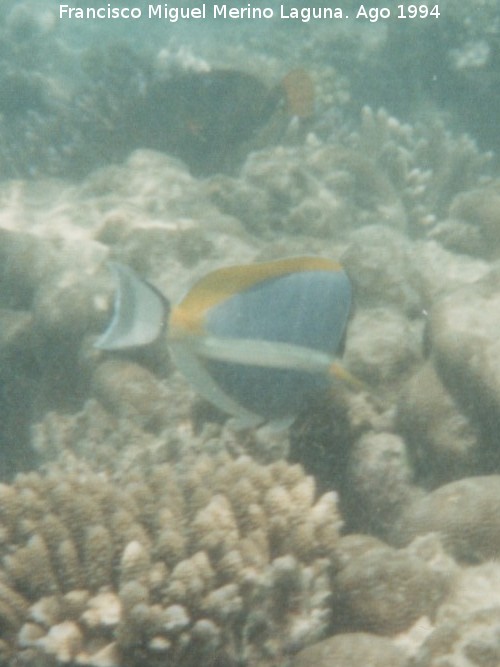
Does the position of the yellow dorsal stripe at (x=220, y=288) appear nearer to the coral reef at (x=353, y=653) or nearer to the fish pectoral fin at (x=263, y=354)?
the fish pectoral fin at (x=263, y=354)

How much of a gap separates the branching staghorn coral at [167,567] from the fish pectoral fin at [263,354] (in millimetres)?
589

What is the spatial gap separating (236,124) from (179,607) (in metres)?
7.13

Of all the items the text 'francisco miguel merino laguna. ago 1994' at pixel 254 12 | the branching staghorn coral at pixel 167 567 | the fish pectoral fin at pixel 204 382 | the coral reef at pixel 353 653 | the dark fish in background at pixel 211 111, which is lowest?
the coral reef at pixel 353 653

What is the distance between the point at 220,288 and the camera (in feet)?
7.06

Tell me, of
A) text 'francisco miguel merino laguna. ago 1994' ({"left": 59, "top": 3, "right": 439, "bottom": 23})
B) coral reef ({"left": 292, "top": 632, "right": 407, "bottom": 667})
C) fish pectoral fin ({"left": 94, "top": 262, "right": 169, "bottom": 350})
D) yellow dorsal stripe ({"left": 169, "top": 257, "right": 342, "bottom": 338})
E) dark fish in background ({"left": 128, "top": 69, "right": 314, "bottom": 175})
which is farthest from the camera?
text 'francisco miguel merino laguna. ago 1994' ({"left": 59, "top": 3, "right": 439, "bottom": 23})

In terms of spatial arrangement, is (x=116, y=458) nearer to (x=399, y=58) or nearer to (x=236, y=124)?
(x=236, y=124)

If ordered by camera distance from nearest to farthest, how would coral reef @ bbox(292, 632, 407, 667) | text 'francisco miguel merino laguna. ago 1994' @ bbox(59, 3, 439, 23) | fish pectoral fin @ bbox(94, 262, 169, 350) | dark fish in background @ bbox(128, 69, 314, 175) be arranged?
coral reef @ bbox(292, 632, 407, 667) → fish pectoral fin @ bbox(94, 262, 169, 350) → dark fish in background @ bbox(128, 69, 314, 175) → text 'francisco miguel merino laguna. ago 1994' @ bbox(59, 3, 439, 23)

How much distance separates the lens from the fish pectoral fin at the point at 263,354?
2.18 m

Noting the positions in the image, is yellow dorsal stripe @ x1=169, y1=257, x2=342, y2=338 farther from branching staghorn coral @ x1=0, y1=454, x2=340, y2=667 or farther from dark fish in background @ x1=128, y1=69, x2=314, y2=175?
dark fish in background @ x1=128, y1=69, x2=314, y2=175

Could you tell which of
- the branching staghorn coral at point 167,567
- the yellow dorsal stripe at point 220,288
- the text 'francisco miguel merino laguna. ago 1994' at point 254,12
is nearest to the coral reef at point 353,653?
the branching staghorn coral at point 167,567

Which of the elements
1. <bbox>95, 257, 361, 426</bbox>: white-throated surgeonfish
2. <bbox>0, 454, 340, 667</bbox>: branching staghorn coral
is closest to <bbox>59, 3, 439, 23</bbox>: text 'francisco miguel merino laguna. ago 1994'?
<bbox>95, 257, 361, 426</bbox>: white-throated surgeonfish

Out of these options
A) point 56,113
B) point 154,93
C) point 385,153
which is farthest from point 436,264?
point 56,113

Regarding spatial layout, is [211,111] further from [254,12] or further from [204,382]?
[254,12]

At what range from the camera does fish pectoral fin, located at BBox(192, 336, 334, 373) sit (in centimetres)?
218
